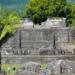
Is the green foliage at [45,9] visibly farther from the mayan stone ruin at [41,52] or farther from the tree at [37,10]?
the mayan stone ruin at [41,52]

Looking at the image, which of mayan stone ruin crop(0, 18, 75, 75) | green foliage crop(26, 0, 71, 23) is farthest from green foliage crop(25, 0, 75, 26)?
mayan stone ruin crop(0, 18, 75, 75)

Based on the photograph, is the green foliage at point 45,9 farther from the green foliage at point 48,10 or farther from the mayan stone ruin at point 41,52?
the mayan stone ruin at point 41,52

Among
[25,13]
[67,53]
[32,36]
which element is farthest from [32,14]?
[67,53]

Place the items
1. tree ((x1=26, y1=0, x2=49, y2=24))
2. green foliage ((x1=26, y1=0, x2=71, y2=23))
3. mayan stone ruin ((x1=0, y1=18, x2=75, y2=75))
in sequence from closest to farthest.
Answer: mayan stone ruin ((x1=0, y1=18, x2=75, y2=75)) < tree ((x1=26, y1=0, x2=49, y2=24)) < green foliage ((x1=26, y1=0, x2=71, y2=23))

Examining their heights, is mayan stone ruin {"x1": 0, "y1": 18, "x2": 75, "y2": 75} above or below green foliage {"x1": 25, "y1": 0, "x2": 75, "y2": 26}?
below

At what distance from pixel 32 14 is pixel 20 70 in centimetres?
1681

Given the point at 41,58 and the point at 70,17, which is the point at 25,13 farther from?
the point at 41,58

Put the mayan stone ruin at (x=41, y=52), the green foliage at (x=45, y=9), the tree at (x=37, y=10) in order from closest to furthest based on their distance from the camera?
the mayan stone ruin at (x=41, y=52), the tree at (x=37, y=10), the green foliage at (x=45, y=9)

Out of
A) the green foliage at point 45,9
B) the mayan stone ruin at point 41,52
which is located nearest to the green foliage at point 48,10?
the green foliage at point 45,9

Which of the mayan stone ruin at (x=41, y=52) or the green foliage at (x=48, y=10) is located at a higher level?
the green foliage at (x=48, y=10)

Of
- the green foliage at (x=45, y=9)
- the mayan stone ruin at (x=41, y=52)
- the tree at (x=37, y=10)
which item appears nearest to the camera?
the mayan stone ruin at (x=41, y=52)

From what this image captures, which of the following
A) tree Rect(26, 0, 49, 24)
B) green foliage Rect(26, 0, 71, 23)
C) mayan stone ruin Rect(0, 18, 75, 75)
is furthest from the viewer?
green foliage Rect(26, 0, 71, 23)

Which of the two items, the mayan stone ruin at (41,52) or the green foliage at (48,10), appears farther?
the green foliage at (48,10)

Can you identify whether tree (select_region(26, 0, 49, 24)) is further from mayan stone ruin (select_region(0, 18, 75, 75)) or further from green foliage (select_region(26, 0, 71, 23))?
mayan stone ruin (select_region(0, 18, 75, 75))
